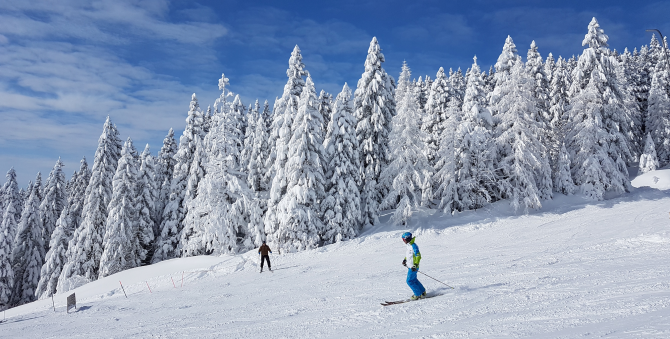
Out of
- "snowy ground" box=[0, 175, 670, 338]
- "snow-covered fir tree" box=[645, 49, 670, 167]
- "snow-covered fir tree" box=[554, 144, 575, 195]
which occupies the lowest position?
"snowy ground" box=[0, 175, 670, 338]

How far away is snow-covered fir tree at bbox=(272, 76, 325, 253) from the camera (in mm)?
24891

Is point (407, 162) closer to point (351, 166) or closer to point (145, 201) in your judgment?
point (351, 166)

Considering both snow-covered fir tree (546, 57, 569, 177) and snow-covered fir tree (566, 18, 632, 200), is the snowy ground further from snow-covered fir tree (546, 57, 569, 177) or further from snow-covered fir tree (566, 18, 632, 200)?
snow-covered fir tree (546, 57, 569, 177)

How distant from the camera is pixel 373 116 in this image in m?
30.6

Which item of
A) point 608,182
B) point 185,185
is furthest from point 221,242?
point 608,182

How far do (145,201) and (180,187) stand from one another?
3.81 meters

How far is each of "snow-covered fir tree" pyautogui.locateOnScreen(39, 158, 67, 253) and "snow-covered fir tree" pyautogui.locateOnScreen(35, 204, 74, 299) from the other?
318 inches

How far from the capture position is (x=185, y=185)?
3566 centimetres

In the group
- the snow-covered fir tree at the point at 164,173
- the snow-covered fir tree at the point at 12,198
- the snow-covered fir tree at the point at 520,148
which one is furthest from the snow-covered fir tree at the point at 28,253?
the snow-covered fir tree at the point at 520,148

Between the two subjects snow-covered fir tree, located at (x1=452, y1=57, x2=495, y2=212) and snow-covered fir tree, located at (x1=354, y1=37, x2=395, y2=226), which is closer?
snow-covered fir tree, located at (x1=452, y1=57, x2=495, y2=212)

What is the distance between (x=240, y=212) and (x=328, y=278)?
16.8 metres

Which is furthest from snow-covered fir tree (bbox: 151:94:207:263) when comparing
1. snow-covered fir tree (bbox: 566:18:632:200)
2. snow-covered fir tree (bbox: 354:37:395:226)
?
snow-covered fir tree (bbox: 566:18:632:200)

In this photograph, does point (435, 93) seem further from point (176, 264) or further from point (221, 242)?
point (176, 264)

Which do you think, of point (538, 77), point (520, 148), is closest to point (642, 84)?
point (538, 77)
